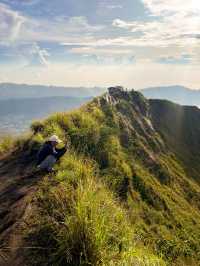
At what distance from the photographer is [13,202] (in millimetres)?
9227

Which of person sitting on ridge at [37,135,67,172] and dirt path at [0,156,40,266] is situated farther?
person sitting on ridge at [37,135,67,172]

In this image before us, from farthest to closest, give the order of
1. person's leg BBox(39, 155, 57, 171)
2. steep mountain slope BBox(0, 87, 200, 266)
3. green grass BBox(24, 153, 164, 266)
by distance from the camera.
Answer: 1. person's leg BBox(39, 155, 57, 171)
2. steep mountain slope BBox(0, 87, 200, 266)
3. green grass BBox(24, 153, 164, 266)

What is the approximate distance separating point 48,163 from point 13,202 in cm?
204

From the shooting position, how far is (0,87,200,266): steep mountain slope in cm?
584

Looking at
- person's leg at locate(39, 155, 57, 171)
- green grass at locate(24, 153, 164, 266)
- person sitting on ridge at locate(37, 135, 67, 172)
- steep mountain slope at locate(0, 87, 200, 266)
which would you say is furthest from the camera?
person sitting on ridge at locate(37, 135, 67, 172)

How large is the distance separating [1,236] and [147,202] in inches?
500

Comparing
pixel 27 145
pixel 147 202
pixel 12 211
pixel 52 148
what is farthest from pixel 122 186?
pixel 12 211

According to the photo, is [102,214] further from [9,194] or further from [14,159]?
[14,159]

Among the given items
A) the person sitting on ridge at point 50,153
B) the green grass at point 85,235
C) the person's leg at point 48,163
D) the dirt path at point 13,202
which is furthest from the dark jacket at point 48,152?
the green grass at point 85,235

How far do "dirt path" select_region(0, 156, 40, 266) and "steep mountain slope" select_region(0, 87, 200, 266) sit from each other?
187 mm

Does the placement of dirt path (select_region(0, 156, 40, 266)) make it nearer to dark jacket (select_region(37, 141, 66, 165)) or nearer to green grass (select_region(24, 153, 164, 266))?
green grass (select_region(24, 153, 164, 266))

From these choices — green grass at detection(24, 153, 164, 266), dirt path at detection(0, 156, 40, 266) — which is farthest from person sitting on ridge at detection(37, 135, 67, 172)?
green grass at detection(24, 153, 164, 266)

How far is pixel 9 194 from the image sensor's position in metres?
10.0

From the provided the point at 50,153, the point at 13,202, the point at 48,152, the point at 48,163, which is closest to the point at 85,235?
the point at 13,202
